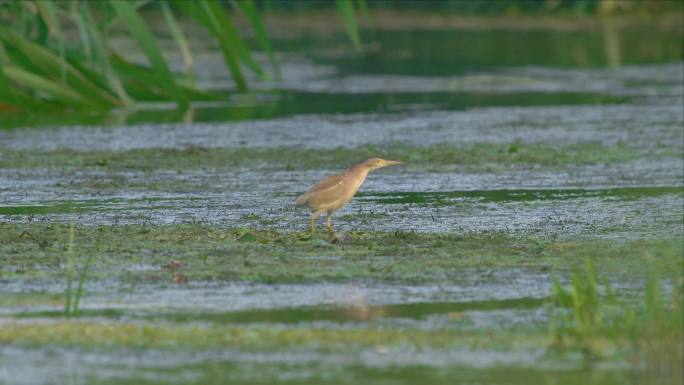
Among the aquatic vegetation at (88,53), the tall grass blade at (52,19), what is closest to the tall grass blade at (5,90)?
the aquatic vegetation at (88,53)

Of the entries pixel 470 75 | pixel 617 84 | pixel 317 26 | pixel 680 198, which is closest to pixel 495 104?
pixel 617 84

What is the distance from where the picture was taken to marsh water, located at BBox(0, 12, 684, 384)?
609 cm

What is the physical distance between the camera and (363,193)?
438 inches

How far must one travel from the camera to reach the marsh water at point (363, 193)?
6086 millimetres

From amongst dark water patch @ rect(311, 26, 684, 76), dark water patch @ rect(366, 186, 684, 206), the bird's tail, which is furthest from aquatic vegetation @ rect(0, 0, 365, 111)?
dark water patch @ rect(311, 26, 684, 76)

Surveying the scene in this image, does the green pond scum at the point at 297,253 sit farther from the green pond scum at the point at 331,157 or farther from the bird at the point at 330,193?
the green pond scum at the point at 331,157

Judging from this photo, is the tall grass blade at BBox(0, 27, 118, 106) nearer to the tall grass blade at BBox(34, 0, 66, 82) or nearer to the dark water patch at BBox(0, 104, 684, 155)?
the tall grass blade at BBox(34, 0, 66, 82)

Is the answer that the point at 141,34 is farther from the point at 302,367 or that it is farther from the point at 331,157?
the point at 302,367

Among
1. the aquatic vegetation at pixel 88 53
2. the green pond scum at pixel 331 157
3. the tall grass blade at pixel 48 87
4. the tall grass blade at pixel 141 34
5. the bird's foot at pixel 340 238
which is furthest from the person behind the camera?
the tall grass blade at pixel 48 87

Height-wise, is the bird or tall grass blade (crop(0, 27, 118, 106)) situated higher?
tall grass blade (crop(0, 27, 118, 106))

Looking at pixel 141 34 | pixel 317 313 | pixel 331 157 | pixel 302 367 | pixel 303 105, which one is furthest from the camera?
pixel 303 105

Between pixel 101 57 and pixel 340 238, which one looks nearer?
pixel 340 238

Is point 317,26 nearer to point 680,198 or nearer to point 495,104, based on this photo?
point 495,104

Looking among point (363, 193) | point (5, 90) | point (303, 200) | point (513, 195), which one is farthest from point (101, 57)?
point (303, 200)
